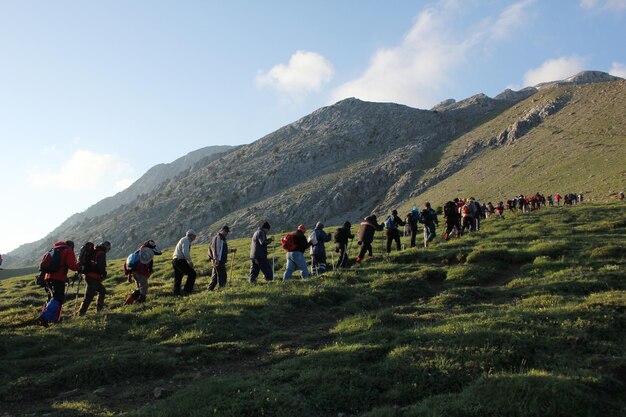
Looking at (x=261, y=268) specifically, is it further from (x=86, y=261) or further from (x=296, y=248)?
(x=86, y=261)

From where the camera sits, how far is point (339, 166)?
13088 cm

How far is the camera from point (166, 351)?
11.5 meters

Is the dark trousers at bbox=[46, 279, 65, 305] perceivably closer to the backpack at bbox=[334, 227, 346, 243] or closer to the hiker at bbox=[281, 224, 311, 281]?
the hiker at bbox=[281, 224, 311, 281]

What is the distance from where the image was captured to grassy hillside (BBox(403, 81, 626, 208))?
70.0 metres

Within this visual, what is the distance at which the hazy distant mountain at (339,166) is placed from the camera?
108 m

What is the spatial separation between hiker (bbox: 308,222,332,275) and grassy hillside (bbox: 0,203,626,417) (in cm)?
281

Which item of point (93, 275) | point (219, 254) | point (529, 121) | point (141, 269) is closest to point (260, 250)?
point (219, 254)

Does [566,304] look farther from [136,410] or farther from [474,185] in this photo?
[474,185]

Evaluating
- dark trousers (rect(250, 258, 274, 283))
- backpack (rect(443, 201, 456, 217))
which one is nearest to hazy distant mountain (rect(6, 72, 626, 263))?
backpack (rect(443, 201, 456, 217))

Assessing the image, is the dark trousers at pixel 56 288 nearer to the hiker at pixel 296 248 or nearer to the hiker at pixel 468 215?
the hiker at pixel 296 248

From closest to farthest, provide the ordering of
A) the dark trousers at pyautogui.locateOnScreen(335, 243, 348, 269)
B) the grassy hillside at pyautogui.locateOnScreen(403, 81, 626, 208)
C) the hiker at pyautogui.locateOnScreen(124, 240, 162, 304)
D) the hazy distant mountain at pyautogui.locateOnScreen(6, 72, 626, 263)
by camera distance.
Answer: the hiker at pyautogui.locateOnScreen(124, 240, 162, 304) → the dark trousers at pyautogui.locateOnScreen(335, 243, 348, 269) → the grassy hillside at pyautogui.locateOnScreen(403, 81, 626, 208) → the hazy distant mountain at pyautogui.locateOnScreen(6, 72, 626, 263)

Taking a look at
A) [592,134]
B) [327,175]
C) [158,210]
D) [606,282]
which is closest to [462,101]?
[327,175]

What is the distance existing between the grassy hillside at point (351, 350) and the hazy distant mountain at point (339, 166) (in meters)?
78.1

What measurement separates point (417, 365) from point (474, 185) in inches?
3325
